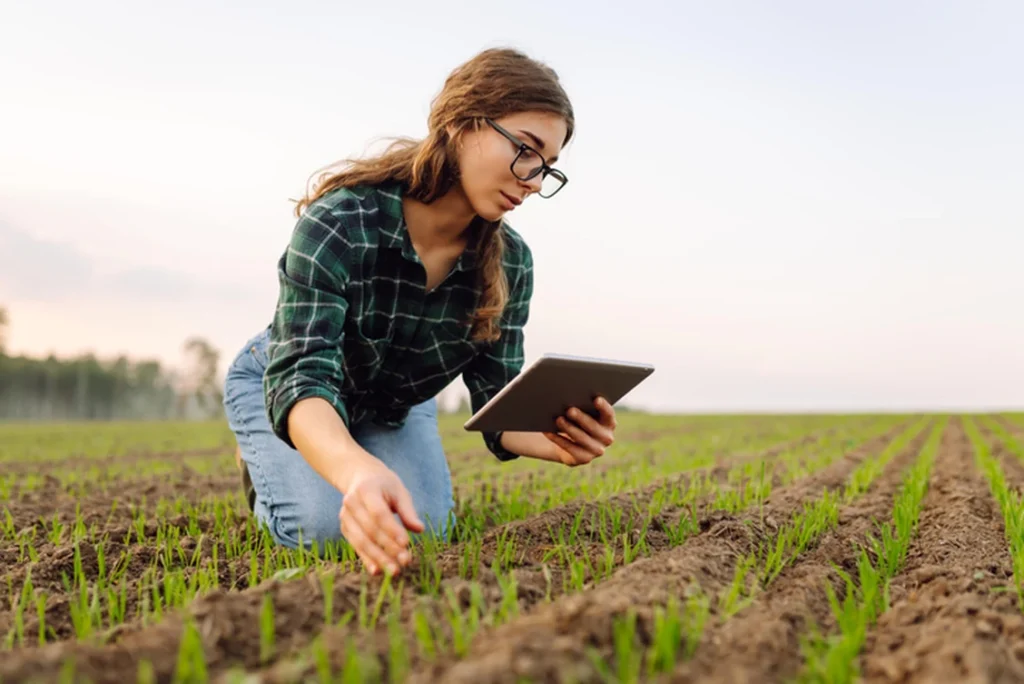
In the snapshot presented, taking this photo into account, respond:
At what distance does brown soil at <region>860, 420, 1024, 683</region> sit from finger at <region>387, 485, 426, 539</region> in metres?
0.99

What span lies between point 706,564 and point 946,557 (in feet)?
3.64

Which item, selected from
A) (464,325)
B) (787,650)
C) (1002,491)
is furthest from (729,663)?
(1002,491)

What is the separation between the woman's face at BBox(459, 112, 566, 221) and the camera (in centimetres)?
270

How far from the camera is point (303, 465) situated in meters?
3.41

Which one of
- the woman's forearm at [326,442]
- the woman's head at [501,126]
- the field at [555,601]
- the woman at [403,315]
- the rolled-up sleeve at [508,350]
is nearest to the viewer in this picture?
the field at [555,601]

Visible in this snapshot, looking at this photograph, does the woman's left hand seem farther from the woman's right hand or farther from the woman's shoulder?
the woman's right hand

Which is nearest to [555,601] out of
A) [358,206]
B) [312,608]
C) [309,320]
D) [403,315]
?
[312,608]

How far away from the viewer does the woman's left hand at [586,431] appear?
9.61 feet

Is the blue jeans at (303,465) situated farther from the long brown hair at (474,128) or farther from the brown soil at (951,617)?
the brown soil at (951,617)

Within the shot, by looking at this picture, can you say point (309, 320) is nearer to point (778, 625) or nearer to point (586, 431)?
point (586, 431)

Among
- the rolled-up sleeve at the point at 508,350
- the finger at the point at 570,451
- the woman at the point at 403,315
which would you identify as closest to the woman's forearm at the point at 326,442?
the woman at the point at 403,315

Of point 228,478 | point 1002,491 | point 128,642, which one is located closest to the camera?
point 128,642

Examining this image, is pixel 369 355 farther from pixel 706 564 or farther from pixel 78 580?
pixel 706 564

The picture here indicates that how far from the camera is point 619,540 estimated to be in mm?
2955
